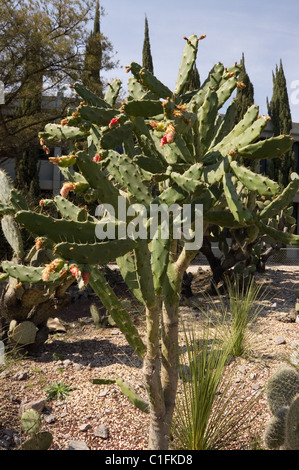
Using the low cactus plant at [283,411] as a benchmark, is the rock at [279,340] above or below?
below

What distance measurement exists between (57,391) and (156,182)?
7.49 ft

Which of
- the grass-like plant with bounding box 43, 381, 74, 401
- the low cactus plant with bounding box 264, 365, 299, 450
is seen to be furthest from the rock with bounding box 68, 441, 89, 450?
the low cactus plant with bounding box 264, 365, 299, 450

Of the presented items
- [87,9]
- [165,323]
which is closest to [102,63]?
[87,9]

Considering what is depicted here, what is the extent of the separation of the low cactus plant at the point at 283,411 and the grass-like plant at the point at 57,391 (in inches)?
69.5

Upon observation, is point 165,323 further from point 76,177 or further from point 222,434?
point 76,177

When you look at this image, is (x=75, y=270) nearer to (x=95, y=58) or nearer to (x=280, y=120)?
(x=95, y=58)

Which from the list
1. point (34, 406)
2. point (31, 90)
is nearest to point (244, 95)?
point (31, 90)

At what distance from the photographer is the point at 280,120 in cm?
1686

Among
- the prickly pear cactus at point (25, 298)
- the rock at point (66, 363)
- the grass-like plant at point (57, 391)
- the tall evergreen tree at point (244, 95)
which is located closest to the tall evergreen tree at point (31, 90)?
the prickly pear cactus at point (25, 298)

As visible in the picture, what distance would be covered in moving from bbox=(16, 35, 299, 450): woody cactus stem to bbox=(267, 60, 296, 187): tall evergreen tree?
13.5 metres

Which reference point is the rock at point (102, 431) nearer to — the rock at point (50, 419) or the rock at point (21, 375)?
the rock at point (50, 419)

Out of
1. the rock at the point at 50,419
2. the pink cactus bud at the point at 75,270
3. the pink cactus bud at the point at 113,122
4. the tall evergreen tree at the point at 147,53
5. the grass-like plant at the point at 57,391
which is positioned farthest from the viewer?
the tall evergreen tree at the point at 147,53

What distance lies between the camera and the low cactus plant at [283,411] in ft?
8.61

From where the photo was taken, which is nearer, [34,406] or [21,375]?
[34,406]
